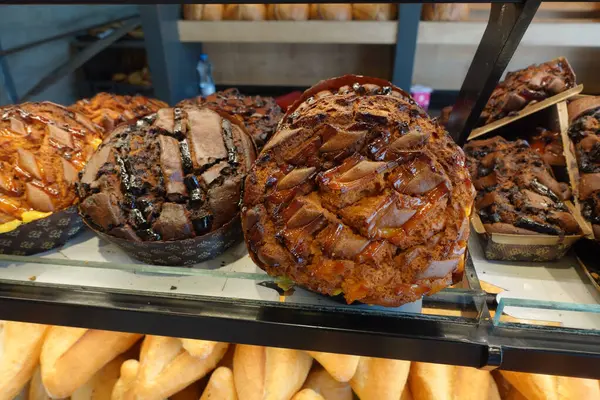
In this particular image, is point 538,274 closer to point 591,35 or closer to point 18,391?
point 18,391

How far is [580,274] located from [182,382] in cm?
105

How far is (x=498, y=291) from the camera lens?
91 cm

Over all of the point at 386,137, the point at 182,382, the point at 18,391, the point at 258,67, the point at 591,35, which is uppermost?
the point at 386,137

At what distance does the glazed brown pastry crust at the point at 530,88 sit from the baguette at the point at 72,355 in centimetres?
130

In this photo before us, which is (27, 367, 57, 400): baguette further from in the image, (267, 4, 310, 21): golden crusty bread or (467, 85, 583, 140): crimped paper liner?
(267, 4, 310, 21): golden crusty bread

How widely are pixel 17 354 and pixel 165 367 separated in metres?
0.46

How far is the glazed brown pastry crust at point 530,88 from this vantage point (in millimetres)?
1188

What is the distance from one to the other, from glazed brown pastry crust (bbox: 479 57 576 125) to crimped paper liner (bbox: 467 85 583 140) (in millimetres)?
21

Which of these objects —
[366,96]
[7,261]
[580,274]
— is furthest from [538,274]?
[7,261]

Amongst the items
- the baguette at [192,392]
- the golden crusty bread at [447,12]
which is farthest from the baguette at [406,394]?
the golden crusty bread at [447,12]

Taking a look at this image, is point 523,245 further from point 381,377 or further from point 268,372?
point 268,372

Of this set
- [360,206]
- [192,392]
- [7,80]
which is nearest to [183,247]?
[360,206]

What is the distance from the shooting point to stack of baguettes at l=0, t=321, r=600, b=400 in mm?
1082

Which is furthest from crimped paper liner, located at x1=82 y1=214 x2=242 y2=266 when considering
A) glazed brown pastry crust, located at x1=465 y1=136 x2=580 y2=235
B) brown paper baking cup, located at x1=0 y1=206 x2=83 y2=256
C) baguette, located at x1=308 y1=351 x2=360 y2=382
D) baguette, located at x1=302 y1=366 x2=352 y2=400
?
glazed brown pastry crust, located at x1=465 y1=136 x2=580 y2=235
